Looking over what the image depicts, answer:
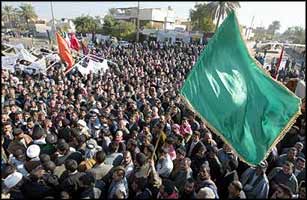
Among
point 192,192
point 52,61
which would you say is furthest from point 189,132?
point 52,61

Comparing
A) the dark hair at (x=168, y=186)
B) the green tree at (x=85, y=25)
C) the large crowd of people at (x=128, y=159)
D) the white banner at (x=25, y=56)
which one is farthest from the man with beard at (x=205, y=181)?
the green tree at (x=85, y=25)

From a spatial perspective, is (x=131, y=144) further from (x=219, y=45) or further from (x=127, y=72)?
(x=127, y=72)

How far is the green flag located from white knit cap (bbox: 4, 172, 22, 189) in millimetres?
2419

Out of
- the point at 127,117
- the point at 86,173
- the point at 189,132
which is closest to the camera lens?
the point at 86,173

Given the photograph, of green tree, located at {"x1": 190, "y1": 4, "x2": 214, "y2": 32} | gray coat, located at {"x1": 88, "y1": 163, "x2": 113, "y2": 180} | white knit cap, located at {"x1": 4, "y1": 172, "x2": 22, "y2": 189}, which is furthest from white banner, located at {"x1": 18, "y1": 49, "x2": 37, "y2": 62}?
green tree, located at {"x1": 190, "y1": 4, "x2": 214, "y2": 32}

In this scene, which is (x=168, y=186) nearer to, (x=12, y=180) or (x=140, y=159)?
(x=140, y=159)

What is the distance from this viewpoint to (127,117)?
697cm

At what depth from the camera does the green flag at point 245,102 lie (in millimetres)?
3412

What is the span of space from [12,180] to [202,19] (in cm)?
4418

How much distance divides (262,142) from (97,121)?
3676 mm

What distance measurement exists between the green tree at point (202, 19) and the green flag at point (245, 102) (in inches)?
1511

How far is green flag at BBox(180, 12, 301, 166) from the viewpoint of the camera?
11.2 ft

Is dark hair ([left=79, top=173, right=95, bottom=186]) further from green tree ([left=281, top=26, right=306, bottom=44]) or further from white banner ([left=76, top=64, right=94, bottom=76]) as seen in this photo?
green tree ([left=281, top=26, right=306, bottom=44])

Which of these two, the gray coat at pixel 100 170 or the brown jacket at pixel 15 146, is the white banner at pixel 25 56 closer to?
the brown jacket at pixel 15 146
